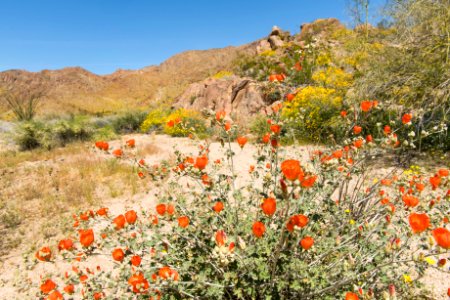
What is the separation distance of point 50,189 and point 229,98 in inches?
325

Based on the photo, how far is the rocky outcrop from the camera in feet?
34.4

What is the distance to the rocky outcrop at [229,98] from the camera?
34.4 feet

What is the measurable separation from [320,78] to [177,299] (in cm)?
793

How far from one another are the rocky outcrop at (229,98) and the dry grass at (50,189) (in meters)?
4.81

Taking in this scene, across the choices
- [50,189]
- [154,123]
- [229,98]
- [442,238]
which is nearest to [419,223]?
[442,238]

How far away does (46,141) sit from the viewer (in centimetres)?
828

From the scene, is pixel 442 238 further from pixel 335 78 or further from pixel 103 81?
pixel 103 81

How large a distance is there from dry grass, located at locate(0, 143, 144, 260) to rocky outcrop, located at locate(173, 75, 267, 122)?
4.81 metres

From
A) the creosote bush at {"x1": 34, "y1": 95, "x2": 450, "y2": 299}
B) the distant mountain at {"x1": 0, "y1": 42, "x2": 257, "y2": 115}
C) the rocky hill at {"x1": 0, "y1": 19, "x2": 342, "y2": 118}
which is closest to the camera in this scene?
the creosote bush at {"x1": 34, "y1": 95, "x2": 450, "y2": 299}

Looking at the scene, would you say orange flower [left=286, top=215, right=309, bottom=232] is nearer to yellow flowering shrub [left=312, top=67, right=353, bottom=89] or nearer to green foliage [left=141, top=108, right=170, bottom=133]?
yellow flowering shrub [left=312, top=67, right=353, bottom=89]

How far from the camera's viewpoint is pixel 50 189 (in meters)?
5.13

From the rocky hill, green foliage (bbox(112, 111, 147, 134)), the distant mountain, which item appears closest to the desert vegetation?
green foliage (bbox(112, 111, 147, 134))

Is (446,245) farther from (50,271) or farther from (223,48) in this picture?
(223,48)

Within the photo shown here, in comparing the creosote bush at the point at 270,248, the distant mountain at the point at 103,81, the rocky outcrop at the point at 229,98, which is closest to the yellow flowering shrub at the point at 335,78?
the rocky outcrop at the point at 229,98
